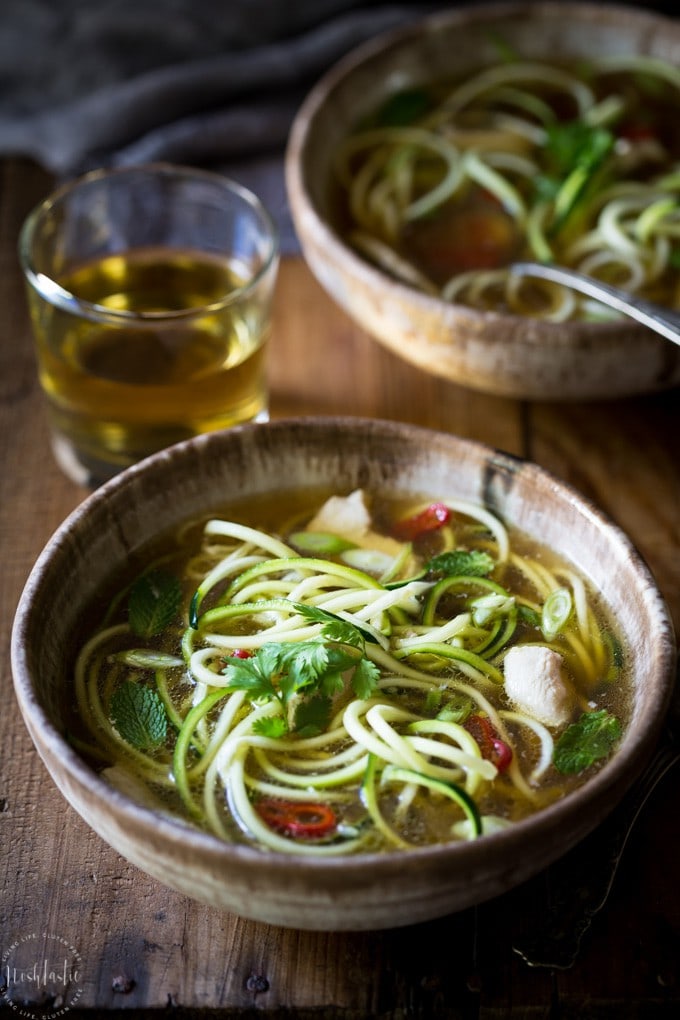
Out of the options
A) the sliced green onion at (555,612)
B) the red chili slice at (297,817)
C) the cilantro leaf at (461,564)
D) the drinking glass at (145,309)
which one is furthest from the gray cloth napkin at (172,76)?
the red chili slice at (297,817)

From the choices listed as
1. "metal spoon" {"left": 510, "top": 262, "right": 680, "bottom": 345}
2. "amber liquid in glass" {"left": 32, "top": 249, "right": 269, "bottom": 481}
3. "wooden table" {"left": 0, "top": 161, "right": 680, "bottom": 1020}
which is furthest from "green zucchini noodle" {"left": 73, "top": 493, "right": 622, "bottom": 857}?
"metal spoon" {"left": 510, "top": 262, "right": 680, "bottom": 345}

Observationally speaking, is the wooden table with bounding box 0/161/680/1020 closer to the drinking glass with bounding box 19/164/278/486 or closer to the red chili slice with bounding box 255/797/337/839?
the red chili slice with bounding box 255/797/337/839

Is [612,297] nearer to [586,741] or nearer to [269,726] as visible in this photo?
[586,741]

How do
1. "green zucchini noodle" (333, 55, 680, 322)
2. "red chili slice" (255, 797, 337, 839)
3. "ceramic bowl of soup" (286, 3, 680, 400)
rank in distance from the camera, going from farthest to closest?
"green zucchini noodle" (333, 55, 680, 322) → "ceramic bowl of soup" (286, 3, 680, 400) → "red chili slice" (255, 797, 337, 839)

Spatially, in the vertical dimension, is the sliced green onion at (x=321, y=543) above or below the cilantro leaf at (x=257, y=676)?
below

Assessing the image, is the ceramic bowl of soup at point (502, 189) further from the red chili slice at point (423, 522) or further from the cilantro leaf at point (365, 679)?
the cilantro leaf at point (365, 679)

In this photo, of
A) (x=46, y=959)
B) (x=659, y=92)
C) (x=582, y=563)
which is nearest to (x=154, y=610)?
(x=46, y=959)

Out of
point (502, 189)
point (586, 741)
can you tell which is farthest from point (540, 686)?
point (502, 189)
